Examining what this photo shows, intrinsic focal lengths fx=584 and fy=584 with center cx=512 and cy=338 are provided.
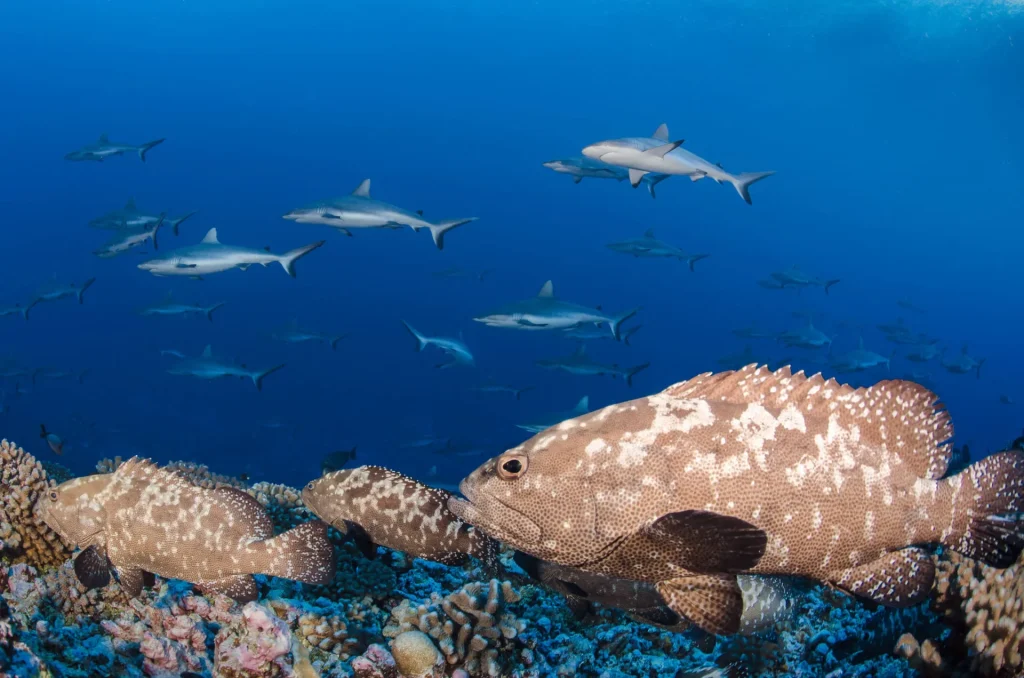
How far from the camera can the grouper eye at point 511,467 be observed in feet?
8.61

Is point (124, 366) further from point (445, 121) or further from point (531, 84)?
point (531, 84)

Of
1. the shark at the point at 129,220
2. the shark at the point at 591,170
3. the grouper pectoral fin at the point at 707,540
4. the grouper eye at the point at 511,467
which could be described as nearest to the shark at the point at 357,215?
the shark at the point at 591,170

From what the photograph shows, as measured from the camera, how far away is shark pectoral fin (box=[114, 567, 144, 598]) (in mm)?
3701

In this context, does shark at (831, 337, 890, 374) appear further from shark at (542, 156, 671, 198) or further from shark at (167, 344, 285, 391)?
shark at (167, 344, 285, 391)

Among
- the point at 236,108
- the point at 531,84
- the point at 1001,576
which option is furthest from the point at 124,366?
the point at 531,84

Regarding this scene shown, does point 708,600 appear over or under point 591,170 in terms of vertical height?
under

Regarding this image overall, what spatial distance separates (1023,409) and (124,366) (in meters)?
115

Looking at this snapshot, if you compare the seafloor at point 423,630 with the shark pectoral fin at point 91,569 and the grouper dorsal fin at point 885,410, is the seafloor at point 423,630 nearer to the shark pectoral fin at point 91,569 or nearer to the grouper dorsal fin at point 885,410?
the shark pectoral fin at point 91,569

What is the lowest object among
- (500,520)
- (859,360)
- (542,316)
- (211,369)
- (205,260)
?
(211,369)

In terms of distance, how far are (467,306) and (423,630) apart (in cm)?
6681

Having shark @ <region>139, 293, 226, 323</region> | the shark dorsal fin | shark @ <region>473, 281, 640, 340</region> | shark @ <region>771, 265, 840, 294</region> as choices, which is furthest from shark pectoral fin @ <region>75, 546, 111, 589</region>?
shark @ <region>771, 265, 840, 294</region>

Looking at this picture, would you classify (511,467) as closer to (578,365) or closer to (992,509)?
(992,509)

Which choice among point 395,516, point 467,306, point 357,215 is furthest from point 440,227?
point 467,306

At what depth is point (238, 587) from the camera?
355 cm
